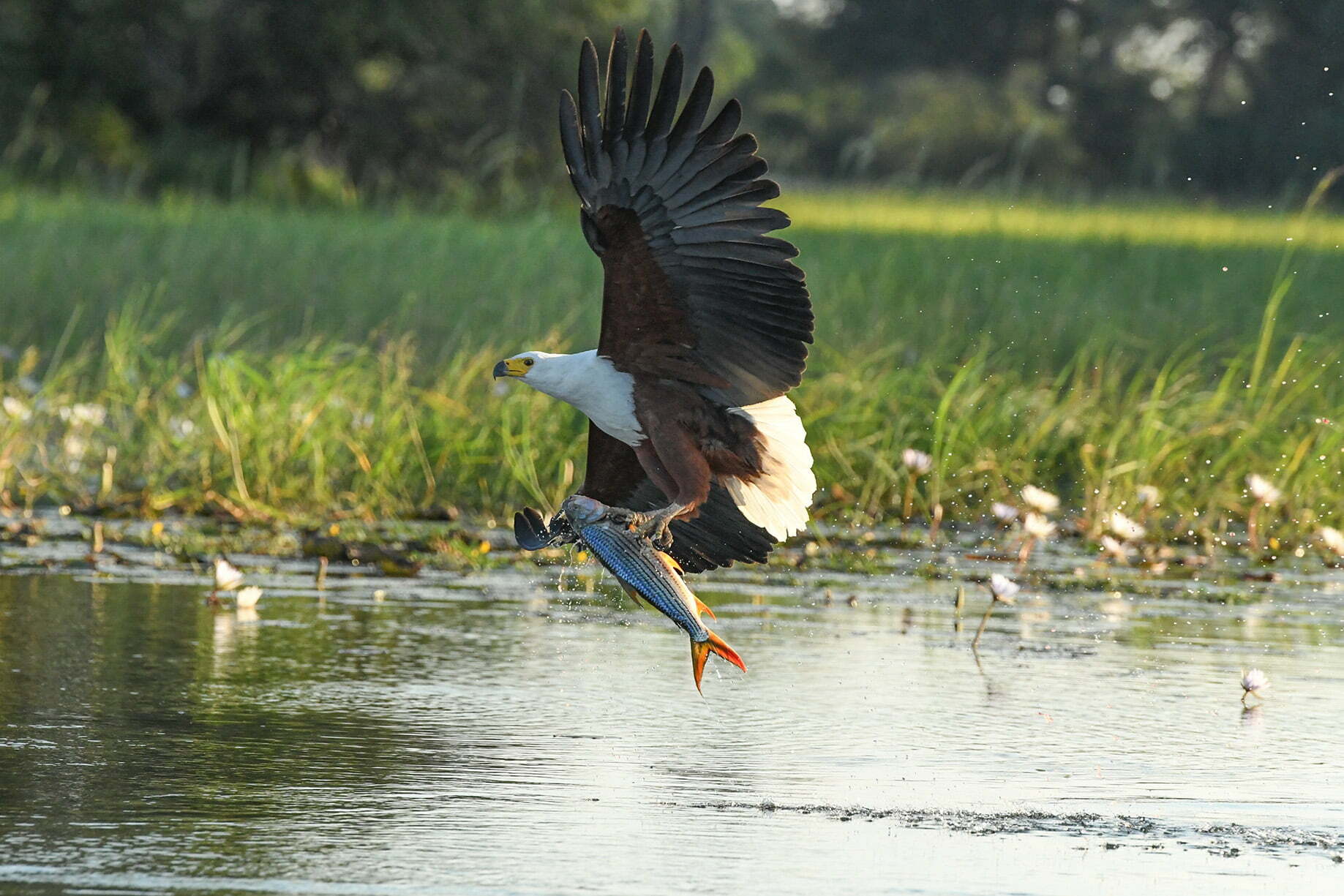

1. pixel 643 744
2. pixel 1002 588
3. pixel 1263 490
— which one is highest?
pixel 1263 490

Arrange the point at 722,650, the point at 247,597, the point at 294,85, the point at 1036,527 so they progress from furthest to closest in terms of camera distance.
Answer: the point at 294,85
the point at 1036,527
the point at 247,597
the point at 722,650

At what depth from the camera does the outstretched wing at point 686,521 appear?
5.07 m

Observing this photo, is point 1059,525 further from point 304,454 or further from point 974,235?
point 974,235

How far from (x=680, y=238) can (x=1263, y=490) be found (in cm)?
343

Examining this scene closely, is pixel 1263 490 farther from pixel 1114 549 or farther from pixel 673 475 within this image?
pixel 673 475

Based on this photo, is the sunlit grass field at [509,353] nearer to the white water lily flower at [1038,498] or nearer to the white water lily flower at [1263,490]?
the white water lily flower at [1263,490]

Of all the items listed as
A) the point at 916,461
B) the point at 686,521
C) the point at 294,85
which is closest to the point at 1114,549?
the point at 916,461

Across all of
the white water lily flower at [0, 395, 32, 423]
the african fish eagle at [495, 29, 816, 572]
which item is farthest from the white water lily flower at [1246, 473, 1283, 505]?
the white water lily flower at [0, 395, 32, 423]

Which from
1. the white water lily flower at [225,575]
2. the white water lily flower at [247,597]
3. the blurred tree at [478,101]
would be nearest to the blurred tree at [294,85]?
the blurred tree at [478,101]

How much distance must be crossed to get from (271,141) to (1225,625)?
66.1 feet

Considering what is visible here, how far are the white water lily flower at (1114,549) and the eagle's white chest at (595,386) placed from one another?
285cm

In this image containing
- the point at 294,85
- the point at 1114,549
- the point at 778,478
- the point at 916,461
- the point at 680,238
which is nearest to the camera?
the point at 680,238

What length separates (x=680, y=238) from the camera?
4.60m

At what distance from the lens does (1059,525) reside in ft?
27.1
